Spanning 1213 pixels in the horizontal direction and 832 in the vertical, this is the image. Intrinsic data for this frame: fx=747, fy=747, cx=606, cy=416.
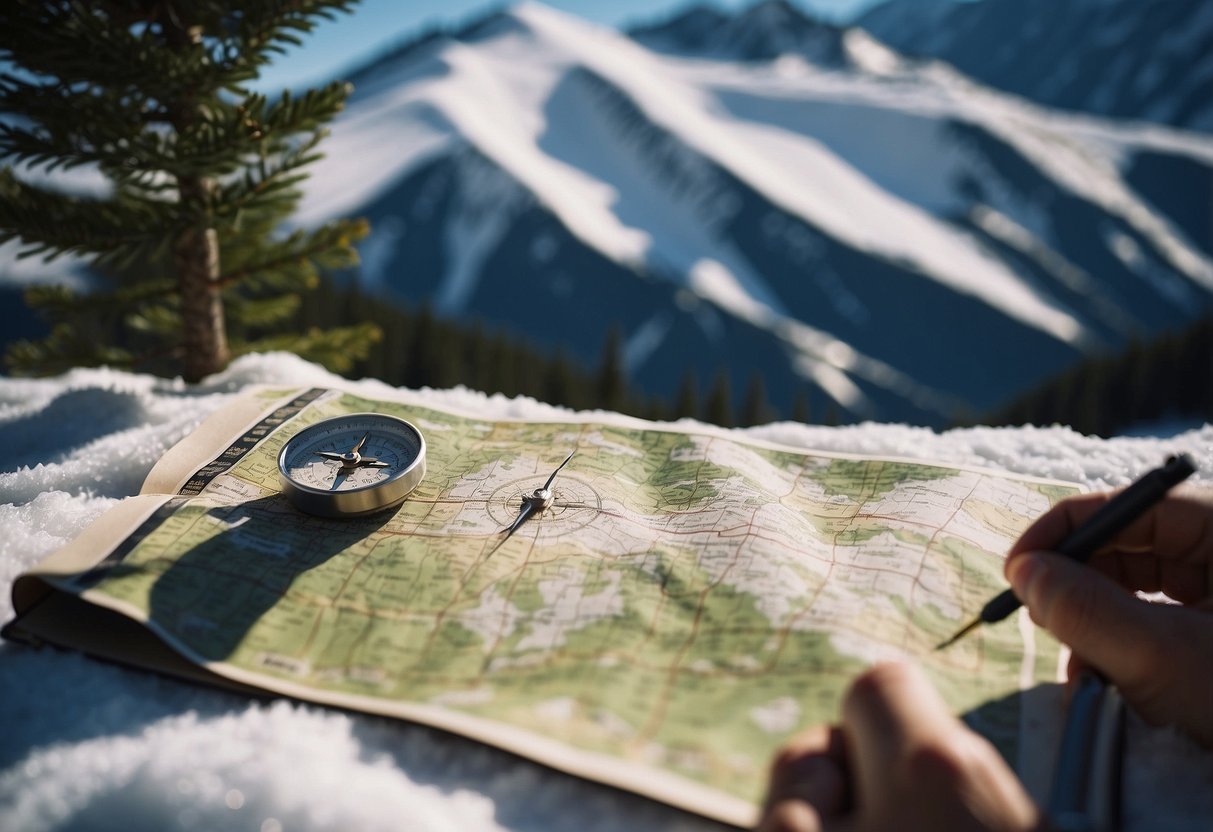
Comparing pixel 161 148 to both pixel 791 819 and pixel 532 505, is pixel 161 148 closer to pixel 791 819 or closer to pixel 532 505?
pixel 532 505

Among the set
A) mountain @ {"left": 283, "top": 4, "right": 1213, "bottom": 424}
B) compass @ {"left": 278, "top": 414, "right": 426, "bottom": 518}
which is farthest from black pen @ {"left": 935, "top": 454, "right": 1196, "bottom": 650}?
mountain @ {"left": 283, "top": 4, "right": 1213, "bottom": 424}

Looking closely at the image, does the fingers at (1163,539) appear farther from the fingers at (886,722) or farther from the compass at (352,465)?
the compass at (352,465)

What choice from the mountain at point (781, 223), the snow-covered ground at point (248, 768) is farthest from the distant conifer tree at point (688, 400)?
the mountain at point (781, 223)

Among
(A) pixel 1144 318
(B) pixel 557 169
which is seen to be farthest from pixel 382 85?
(A) pixel 1144 318

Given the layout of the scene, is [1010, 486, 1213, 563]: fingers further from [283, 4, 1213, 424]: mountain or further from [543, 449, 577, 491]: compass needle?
[283, 4, 1213, 424]: mountain

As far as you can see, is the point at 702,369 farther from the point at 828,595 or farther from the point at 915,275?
the point at 828,595

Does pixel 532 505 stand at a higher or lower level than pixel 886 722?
lower

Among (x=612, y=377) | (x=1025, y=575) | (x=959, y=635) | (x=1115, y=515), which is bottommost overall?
(x=959, y=635)

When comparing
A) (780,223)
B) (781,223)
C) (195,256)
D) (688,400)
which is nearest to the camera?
(195,256)

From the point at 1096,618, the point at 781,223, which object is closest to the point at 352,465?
the point at 1096,618
